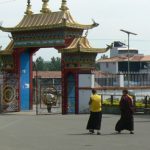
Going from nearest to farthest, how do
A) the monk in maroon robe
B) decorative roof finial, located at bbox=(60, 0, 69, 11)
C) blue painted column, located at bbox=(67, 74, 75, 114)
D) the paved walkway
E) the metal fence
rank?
the paved walkway < the monk in maroon robe < blue painted column, located at bbox=(67, 74, 75, 114) < decorative roof finial, located at bbox=(60, 0, 69, 11) < the metal fence

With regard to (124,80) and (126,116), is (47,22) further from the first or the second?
(126,116)

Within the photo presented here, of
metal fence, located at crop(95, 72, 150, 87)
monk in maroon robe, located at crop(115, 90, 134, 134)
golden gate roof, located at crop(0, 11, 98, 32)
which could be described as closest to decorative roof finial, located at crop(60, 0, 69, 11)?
golden gate roof, located at crop(0, 11, 98, 32)

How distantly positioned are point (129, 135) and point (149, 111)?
1448 cm

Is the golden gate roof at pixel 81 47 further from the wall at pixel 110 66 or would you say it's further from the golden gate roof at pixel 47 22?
the wall at pixel 110 66

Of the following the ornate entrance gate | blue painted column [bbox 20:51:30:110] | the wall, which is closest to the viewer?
the ornate entrance gate

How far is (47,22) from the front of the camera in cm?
3672

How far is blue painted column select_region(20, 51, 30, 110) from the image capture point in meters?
39.1

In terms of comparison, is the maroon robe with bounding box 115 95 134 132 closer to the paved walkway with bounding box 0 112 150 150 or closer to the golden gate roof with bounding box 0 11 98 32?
the paved walkway with bounding box 0 112 150 150

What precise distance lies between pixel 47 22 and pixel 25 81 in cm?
516

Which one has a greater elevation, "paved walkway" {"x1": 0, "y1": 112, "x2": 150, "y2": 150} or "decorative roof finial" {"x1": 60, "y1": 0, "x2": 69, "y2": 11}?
"decorative roof finial" {"x1": 60, "y1": 0, "x2": 69, "y2": 11}

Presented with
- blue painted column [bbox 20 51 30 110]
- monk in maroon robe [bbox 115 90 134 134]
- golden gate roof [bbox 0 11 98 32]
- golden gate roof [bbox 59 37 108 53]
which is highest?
golden gate roof [bbox 0 11 98 32]

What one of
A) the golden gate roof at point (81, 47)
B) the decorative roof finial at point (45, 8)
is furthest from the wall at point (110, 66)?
the golden gate roof at point (81, 47)

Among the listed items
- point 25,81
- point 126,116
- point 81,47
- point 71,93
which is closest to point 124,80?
point 25,81

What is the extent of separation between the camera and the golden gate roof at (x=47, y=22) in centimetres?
3562
